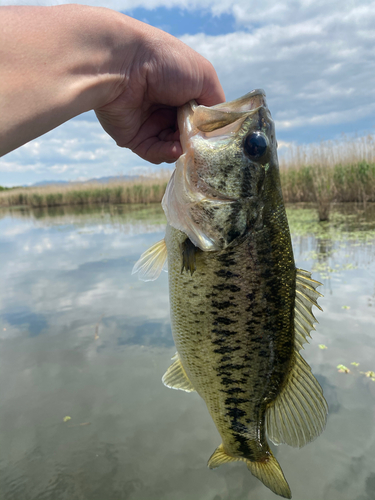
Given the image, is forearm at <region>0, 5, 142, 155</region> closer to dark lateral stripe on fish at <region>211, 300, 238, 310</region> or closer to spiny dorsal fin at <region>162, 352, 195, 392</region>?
dark lateral stripe on fish at <region>211, 300, 238, 310</region>

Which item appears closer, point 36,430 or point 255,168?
point 255,168

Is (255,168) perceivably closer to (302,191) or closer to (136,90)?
(136,90)

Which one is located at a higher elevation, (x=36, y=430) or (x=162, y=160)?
(x=162, y=160)

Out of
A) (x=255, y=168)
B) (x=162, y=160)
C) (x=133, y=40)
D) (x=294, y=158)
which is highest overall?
(x=294, y=158)

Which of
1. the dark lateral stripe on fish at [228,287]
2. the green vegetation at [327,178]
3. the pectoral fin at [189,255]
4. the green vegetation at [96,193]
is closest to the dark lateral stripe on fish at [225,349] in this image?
the dark lateral stripe on fish at [228,287]

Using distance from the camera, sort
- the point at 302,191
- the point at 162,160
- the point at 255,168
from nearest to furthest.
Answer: the point at 255,168 < the point at 162,160 < the point at 302,191

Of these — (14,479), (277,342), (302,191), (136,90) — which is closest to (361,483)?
(277,342)

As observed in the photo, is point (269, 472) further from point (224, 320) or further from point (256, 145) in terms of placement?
point (256, 145)

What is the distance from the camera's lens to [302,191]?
17.3 metres

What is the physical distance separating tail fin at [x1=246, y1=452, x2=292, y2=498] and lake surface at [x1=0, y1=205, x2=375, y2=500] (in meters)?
1.12

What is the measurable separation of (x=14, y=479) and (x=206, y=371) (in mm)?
2249

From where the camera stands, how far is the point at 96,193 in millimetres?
30078

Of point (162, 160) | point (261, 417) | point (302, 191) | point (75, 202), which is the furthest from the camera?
point (75, 202)

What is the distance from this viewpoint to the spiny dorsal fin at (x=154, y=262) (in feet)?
5.51
